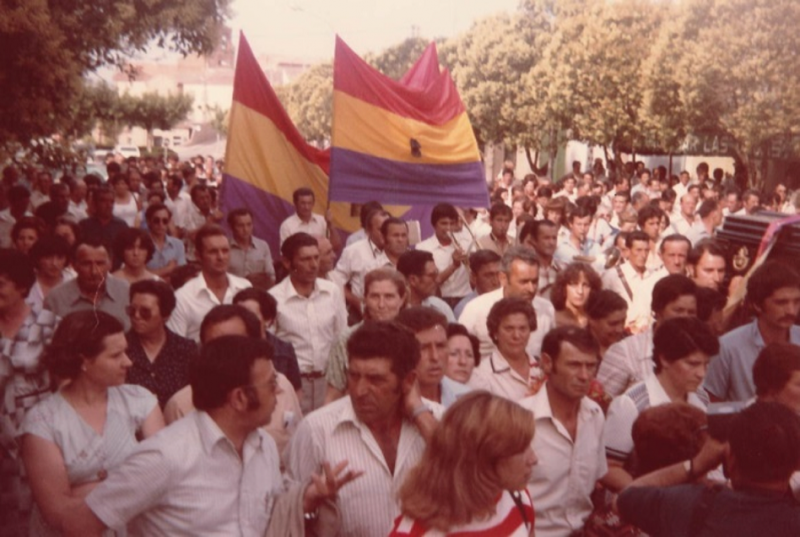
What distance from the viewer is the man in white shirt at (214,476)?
11.1 feet

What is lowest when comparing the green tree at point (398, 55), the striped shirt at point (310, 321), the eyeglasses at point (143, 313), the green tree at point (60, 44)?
the striped shirt at point (310, 321)

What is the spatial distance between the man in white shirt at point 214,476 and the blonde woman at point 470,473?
31 centimetres

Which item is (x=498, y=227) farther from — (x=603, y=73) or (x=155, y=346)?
(x=603, y=73)

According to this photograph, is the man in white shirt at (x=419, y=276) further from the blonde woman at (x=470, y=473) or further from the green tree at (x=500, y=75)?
the green tree at (x=500, y=75)

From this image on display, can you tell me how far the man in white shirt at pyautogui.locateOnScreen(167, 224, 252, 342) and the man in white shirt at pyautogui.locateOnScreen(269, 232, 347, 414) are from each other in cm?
30

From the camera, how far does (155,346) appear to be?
5363 millimetres

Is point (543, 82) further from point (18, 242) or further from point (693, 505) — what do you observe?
point (693, 505)

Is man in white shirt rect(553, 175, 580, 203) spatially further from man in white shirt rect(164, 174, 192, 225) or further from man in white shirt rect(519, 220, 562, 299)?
man in white shirt rect(519, 220, 562, 299)

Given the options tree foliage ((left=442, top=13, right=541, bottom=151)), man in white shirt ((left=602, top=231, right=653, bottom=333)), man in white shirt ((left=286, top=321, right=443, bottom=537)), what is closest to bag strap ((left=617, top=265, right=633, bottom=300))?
man in white shirt ((left=602, top=231, right=653, bottom=333))

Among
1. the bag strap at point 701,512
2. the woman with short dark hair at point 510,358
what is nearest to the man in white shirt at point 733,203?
the woman with short dark hair at point 510,358

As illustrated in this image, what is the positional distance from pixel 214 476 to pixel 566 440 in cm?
152

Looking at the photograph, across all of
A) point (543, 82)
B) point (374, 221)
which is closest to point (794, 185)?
point (543, 82)

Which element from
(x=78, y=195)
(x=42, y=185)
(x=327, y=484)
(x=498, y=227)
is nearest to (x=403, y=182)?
(x=498, y=227)

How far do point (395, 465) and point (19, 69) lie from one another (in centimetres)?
761
